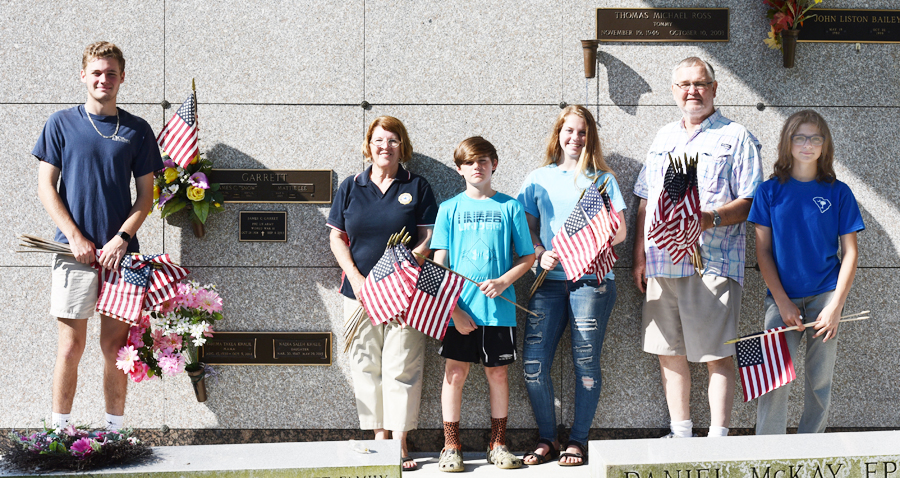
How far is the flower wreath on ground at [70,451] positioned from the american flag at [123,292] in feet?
3.16

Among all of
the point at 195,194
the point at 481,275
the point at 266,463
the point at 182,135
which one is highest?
the point at 182,135

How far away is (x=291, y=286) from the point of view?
14.5ft

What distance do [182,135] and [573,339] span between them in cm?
277

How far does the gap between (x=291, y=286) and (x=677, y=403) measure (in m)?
2.58

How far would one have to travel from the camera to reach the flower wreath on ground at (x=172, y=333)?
3.95 meters

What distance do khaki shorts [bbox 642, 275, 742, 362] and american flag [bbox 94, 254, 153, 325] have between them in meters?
3.06

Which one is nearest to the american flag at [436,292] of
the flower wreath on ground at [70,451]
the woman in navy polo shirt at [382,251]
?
the woman in navy polo shirt at [382,251]

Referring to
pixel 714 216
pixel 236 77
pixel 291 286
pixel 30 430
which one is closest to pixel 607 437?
pixel 714 216

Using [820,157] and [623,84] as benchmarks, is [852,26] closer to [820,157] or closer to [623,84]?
[820,157]

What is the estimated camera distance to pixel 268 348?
4395 mm

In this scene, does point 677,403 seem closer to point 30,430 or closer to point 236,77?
point 236,77

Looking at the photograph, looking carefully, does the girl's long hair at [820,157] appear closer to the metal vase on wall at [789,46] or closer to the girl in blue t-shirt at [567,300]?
the metal vase on wall at [789,46]

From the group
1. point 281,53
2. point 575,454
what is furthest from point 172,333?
point 575,454

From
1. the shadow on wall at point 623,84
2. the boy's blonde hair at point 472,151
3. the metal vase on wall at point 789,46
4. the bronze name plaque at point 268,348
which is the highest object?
the metal vase on wall at point 789,46
